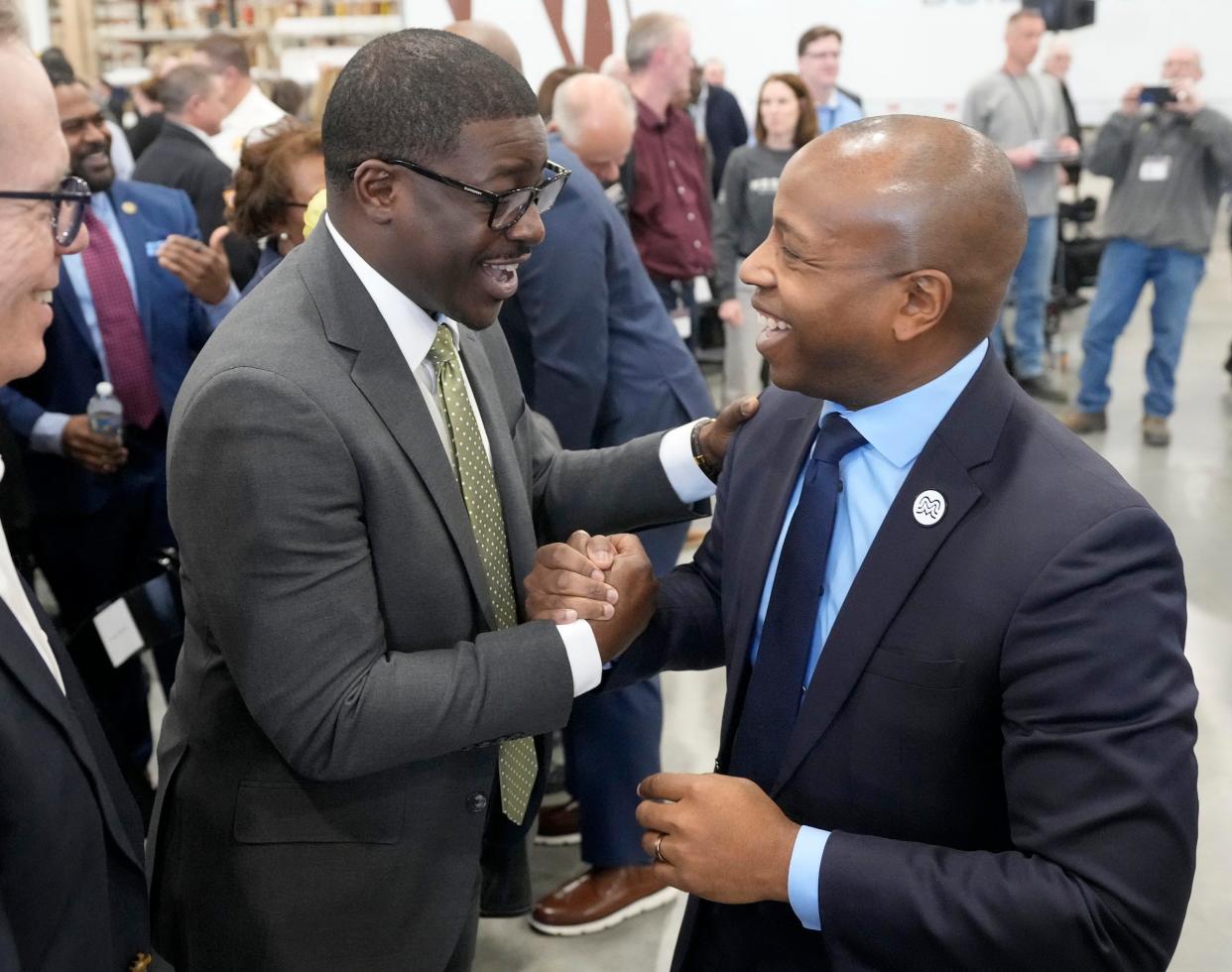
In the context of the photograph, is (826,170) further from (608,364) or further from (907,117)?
(608,364)

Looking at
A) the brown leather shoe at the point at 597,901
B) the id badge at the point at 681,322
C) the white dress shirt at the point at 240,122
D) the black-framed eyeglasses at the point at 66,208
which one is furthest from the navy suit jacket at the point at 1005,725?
the white dress shirt at the point at 240,122

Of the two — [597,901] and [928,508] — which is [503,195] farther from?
[597,901]

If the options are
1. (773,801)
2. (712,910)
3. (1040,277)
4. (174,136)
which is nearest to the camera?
(773,801)

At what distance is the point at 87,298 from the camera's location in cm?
317

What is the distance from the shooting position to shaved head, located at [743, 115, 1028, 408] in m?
1.31

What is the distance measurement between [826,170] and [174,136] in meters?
3.86

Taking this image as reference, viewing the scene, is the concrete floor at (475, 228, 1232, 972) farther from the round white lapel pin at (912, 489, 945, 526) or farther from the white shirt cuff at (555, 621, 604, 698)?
the round white lapel pin at (912, 489, 945, 526)

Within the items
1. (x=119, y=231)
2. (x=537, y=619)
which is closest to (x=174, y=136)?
(x=119, y=231)

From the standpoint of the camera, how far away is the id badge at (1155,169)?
6.18m

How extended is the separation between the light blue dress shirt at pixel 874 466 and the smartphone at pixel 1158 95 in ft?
18.2

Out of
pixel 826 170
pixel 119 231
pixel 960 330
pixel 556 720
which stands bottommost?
pixel 556 720

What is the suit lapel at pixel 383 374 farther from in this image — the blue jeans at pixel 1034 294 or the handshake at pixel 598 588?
the blue jeans at pixel 1034 294

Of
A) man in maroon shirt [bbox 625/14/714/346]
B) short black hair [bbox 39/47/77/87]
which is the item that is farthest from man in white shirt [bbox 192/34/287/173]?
man in maroon shirt [bbox 625/14/714/346]

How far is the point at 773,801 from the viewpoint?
139 cm
